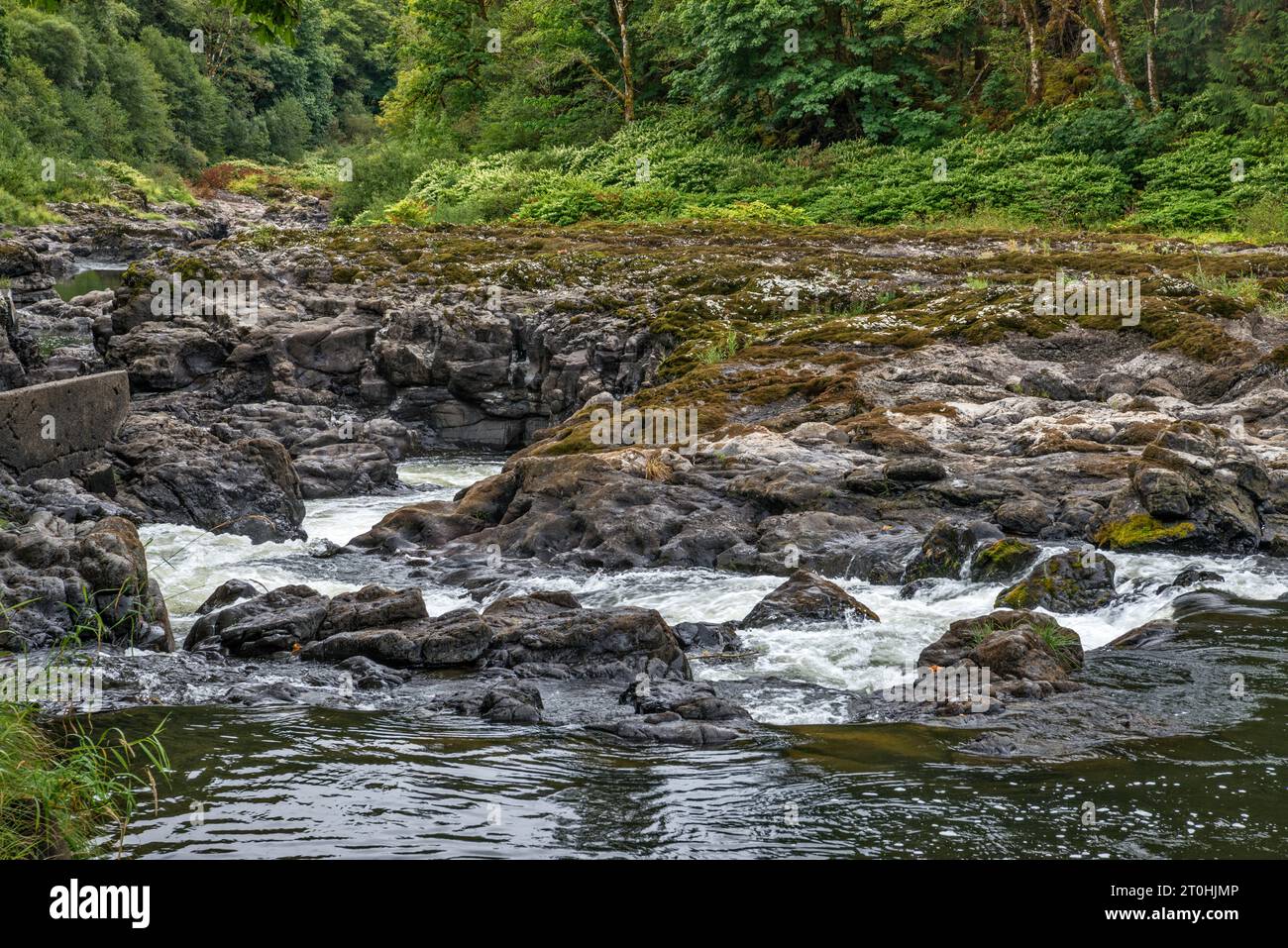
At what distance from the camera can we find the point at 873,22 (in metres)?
32.3

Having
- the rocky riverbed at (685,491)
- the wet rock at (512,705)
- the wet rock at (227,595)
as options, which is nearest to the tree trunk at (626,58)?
the rocky riverbed at (685,491)

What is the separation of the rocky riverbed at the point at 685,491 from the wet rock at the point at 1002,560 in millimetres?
32

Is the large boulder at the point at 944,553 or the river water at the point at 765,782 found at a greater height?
the large boulder at the point at 944,553

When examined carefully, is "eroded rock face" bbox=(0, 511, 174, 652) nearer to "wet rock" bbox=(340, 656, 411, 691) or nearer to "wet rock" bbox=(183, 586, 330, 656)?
"wet rock" bbox=(183, 586, 330, 656)

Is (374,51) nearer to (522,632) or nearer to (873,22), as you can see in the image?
(873,22)

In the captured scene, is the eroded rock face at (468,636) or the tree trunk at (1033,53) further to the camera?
the tree trunk at (1033,53)

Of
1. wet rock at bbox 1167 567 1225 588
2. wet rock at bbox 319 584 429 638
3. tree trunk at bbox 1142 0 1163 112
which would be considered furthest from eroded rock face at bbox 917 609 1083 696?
tree trunk at bbox 1142 0 1163 112

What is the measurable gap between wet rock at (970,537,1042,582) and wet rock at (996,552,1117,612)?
0.26m

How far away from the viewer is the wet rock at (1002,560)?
9.68 m

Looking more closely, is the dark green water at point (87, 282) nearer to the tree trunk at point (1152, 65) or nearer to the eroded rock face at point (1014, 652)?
the eroded rock face at point (1014, 652)

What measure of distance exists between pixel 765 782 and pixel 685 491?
19.3 ft

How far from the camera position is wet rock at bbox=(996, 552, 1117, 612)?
9031 millimetres

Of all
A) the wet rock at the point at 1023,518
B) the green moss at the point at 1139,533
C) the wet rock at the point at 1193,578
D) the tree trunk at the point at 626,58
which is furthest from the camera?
the tree trunk at the point at 626,58
